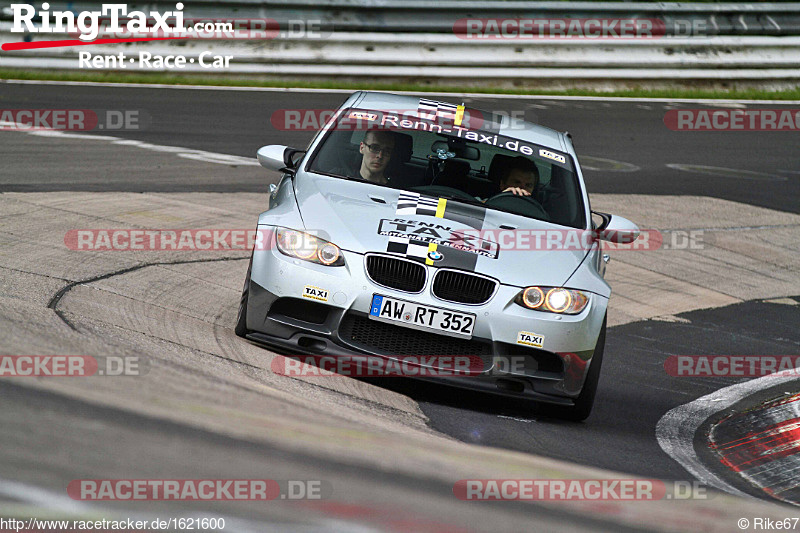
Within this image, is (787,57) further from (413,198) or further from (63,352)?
(63,352)

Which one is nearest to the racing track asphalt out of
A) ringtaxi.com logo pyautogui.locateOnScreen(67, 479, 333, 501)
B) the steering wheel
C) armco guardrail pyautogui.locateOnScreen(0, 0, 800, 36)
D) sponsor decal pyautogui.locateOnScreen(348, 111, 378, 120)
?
the steering wheel

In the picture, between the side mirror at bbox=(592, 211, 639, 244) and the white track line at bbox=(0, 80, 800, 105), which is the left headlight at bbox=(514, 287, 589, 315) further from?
the white track line at bbox=(0, 80, 800, 105)

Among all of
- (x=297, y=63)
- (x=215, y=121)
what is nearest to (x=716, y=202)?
(x=215, y=121)

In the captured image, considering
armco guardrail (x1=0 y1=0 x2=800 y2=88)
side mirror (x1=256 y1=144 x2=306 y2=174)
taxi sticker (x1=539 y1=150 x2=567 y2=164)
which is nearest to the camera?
side mirror (x1=256 y1=144 x2=306 y2=174)

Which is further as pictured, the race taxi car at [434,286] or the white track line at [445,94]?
the white track line at [445,94]

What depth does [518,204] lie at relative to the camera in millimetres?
6500

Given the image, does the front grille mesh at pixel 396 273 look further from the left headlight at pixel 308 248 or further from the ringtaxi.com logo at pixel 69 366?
the ringtaxi.com logo at pixel 69 366

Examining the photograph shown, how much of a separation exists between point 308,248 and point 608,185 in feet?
28.2

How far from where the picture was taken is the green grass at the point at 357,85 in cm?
1683

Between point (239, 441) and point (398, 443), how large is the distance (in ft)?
2.20

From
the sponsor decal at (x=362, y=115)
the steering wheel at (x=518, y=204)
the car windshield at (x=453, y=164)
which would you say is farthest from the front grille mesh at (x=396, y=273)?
the sponsor decal at (x=362, y=115)

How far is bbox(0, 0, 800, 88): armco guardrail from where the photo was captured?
1758 centimetres

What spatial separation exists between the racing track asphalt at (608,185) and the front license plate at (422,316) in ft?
1.52

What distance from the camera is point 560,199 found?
671cm
